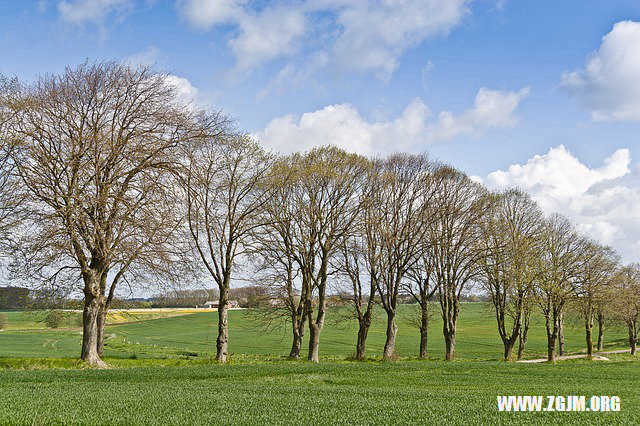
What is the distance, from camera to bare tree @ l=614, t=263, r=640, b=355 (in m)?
48.7

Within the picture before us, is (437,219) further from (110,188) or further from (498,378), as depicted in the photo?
(110,188)

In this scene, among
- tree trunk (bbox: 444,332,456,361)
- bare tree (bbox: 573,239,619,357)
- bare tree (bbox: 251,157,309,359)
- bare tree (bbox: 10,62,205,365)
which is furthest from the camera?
bare tree (bbox: 573,239,619,357)

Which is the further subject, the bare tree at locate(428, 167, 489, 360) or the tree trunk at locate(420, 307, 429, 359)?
the tree trunk at locate(420, 307, 429, 359)

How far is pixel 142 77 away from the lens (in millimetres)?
26328

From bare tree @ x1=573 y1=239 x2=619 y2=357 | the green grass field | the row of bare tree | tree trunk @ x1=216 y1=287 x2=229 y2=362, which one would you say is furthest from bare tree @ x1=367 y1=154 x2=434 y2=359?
bare tree @ x1=573 y1=239 x2=619 y2=357

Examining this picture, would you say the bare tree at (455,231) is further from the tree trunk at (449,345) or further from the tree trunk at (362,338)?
the tree trunk at (362,338)

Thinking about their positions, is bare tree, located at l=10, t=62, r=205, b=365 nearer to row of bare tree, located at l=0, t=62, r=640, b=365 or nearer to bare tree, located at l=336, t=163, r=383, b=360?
row of bare tree, located at l=0, t=62, r=640, b=365

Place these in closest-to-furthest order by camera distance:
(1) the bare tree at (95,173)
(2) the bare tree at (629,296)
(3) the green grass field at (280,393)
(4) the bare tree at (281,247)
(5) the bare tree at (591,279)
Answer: (3) the green grass field at (280,393) → (1) the bare tree at (95,173) → (4) the bare tree at (281,247) → (5) the bare tree at (591,279) → (2) the bare tree at (629,296)

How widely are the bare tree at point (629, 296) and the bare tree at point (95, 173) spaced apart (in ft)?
136

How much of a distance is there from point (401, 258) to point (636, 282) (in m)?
37.8

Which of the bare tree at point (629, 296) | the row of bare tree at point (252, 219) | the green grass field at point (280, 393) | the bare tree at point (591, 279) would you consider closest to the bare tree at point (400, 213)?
the row of bare tree at point (252, 219)

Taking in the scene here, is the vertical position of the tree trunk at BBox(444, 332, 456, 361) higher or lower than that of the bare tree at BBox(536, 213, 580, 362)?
lower

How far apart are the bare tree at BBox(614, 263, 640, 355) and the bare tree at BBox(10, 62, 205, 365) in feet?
136

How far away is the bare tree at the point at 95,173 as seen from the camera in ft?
77.7
